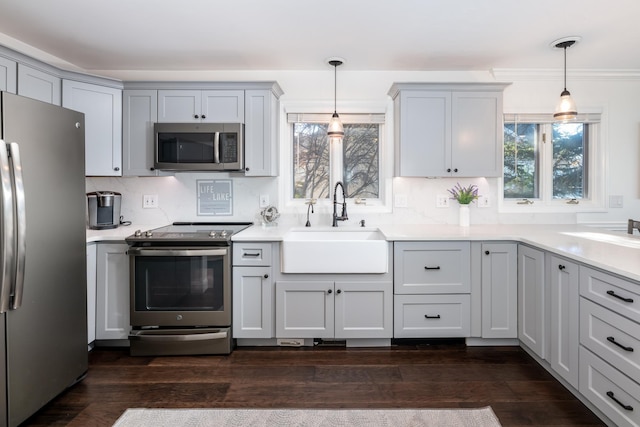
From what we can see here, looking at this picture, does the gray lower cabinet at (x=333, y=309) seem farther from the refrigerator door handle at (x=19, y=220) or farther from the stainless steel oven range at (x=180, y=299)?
the refrigerator door handle at (x=19, y=220)

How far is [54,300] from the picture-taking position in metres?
1.97

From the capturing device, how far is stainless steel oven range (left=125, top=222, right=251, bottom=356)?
2602 millimetres

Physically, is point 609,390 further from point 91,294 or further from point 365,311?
point 91,294

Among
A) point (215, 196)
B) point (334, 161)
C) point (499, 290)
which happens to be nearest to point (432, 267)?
point (499, 290)

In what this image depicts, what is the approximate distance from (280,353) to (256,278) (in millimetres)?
576

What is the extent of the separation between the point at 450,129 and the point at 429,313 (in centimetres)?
148

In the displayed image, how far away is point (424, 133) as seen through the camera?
3.03m

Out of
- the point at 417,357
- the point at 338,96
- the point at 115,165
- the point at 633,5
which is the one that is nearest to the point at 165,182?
the point at 115,165

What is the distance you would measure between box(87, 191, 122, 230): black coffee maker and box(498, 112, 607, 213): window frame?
3.37 m

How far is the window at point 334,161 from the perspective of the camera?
3422mm

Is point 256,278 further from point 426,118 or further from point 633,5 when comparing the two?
point 633,5

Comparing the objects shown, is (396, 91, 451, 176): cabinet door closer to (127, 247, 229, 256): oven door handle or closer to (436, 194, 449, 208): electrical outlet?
(436, 194, 449, 208): electrical outlet

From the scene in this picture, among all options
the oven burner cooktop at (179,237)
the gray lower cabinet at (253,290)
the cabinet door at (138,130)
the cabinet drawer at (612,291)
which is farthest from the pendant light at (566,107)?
the cabinet door at (138,130)

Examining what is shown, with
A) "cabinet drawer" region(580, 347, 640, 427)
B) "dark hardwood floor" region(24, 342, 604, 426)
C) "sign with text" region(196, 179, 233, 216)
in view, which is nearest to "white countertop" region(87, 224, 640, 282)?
"sign with text" region(196, 179, 233, 216)
